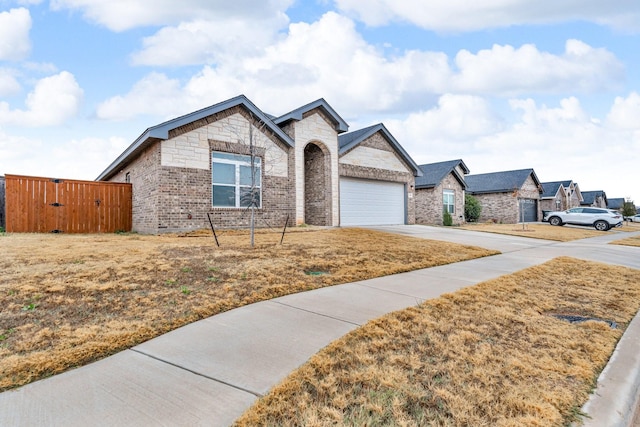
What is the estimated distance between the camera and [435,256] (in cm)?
839

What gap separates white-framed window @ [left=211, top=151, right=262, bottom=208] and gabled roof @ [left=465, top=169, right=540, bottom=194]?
26.3m

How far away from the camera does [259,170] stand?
13.9m

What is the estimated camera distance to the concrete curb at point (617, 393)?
2.24 meters

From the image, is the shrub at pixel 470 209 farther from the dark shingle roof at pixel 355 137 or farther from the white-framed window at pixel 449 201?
the dark shingle roof at pixel 355 137

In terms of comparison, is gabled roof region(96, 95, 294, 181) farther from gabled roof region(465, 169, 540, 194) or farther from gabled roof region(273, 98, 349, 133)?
gabled roof region(465, 169, 540, 194)

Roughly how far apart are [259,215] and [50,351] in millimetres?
11099

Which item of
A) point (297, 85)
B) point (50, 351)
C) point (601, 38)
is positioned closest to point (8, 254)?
point (50, 351)

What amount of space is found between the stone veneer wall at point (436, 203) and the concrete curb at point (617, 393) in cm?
2193

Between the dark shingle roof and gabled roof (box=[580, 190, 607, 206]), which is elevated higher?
the dark shingle roof

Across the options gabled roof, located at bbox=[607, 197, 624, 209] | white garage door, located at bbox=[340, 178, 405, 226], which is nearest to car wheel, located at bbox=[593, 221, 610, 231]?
white garage door, located at bbox=[340, 178, 405, 226]

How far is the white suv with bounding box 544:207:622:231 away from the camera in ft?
79.3

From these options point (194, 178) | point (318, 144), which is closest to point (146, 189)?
point (194, 178)

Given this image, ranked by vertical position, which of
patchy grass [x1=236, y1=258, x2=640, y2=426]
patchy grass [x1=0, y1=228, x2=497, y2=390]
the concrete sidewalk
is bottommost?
patchy grass [x1=236, y1=258, x2=640, y2=426]

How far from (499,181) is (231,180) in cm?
3047
